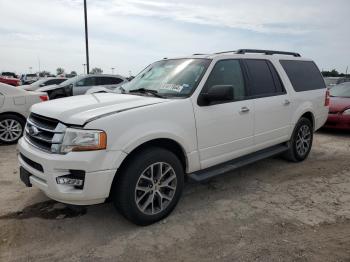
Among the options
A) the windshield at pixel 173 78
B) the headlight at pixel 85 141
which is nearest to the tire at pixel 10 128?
the windshield at pixel 173 78

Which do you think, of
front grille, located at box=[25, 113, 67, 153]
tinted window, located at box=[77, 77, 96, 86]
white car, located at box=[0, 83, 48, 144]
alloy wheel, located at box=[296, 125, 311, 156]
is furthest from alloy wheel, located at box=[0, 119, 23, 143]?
tinted window, located at box=[77, 77, 96, 86]

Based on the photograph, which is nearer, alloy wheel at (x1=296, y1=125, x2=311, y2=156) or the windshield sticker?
the windshield sticker

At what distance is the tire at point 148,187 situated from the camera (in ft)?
11.1

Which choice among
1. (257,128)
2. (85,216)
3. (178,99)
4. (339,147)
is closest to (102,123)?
(178,99)

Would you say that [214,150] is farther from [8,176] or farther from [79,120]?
[8,176]

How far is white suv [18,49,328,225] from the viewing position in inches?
127

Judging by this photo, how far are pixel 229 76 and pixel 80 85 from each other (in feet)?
35.1

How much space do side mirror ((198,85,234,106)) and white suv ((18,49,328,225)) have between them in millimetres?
12

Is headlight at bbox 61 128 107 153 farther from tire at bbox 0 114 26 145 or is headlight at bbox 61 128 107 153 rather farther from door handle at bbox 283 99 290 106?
tire at bbox 0 114 26 145

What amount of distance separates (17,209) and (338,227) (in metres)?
3.63

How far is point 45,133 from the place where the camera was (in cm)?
352

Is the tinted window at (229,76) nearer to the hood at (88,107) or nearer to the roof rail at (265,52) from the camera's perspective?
the roof rail at (265,52)

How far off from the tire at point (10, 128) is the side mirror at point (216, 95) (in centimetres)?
517

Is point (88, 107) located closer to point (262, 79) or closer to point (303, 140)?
point (262, 79)
